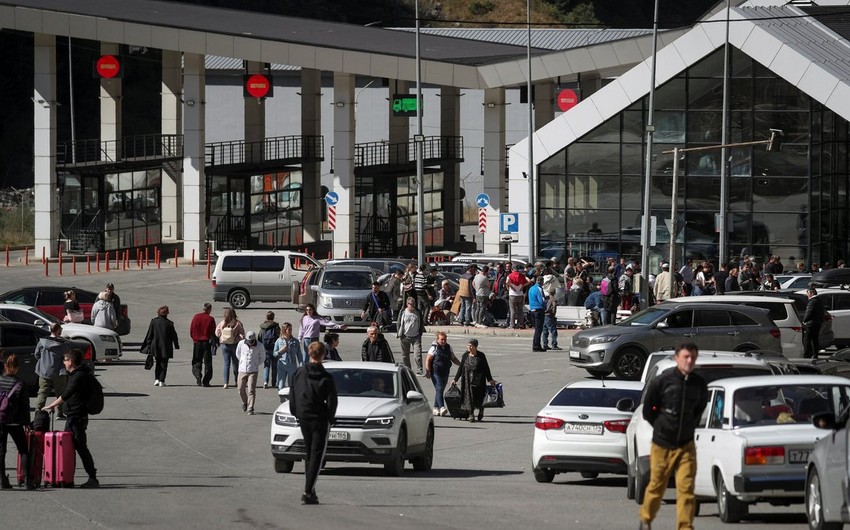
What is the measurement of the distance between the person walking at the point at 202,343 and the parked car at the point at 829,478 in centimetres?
1946

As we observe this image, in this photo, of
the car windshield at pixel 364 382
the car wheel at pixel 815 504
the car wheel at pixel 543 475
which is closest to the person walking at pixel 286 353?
the car windshield at pixel 364 382

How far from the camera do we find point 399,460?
20.4 meters

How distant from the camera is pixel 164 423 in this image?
2661 cm

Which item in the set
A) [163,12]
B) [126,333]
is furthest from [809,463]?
[163,12]

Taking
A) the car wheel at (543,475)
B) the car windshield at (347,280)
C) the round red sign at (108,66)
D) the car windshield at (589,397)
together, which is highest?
the round red sign at (108,66)

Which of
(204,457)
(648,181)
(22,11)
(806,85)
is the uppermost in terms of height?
(22,11)

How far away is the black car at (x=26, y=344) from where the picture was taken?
29.9m

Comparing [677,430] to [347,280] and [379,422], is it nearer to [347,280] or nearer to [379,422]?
[379,422]

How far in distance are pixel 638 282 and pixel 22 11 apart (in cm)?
3093

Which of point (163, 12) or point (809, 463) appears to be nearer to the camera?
point (809, 463)

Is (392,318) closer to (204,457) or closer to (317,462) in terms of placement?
(204,457)

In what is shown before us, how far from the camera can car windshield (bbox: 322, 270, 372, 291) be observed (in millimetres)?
43344

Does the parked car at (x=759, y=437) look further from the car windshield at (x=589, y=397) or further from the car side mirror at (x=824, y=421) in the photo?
the car windshield at (x=589, y=397)

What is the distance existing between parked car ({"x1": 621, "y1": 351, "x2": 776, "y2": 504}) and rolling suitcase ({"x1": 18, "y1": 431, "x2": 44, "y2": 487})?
6.87 metres
